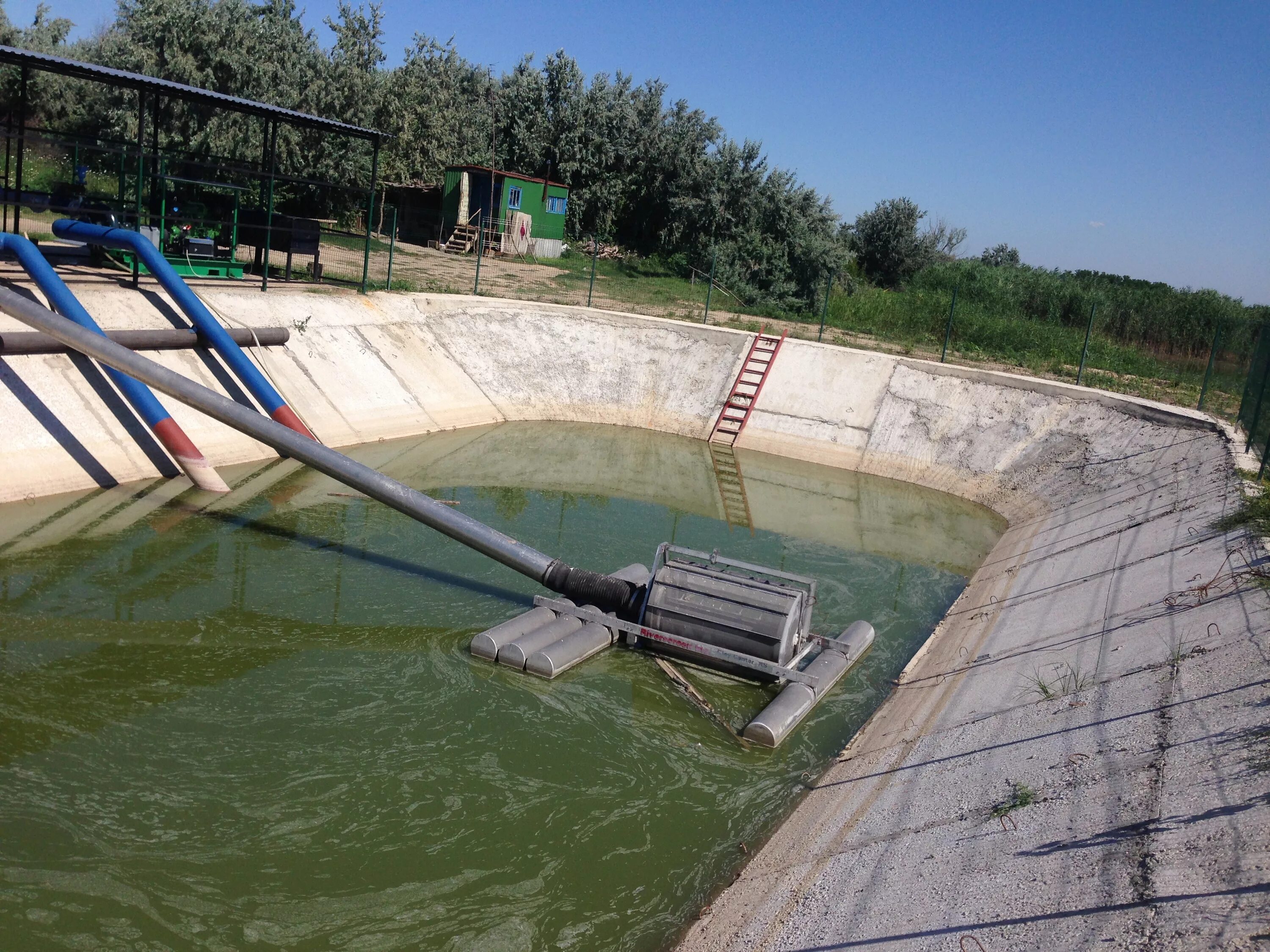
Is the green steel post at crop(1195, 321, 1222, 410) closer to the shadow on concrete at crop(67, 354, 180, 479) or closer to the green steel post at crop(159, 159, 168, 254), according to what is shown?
the shadow on concrete at crop(67, 354, 180, 479)

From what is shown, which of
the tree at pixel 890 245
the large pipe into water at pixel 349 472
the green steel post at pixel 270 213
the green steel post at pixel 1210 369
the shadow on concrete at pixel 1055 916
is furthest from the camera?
the tree at pixel 890 245

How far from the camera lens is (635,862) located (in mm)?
Result: 7738

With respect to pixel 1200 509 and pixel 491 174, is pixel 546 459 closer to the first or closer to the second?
pixel 1200 509

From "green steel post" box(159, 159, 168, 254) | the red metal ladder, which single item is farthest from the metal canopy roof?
the red metal ladder

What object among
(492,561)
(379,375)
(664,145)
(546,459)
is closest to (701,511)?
(546,459)

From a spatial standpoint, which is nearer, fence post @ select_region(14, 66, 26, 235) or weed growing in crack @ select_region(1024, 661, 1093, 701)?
weed growing in crack @ select_region(1024, 661, 1093, 701)

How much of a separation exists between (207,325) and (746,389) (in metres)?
12.7

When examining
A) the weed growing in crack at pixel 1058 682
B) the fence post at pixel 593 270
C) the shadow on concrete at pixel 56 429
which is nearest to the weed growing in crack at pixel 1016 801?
the weed growing in crack at pixel 1058 682

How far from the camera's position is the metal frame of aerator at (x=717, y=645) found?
10664mm

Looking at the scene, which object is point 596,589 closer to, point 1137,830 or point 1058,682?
point 1058,682

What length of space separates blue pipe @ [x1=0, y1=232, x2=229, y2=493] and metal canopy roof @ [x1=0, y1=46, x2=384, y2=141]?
2.77 m

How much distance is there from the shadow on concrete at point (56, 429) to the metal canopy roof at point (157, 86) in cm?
494

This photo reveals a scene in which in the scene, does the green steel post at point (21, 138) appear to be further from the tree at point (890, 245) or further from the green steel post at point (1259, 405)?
the tree at point (890, 245)

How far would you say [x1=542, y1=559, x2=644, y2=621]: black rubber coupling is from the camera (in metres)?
11.7
